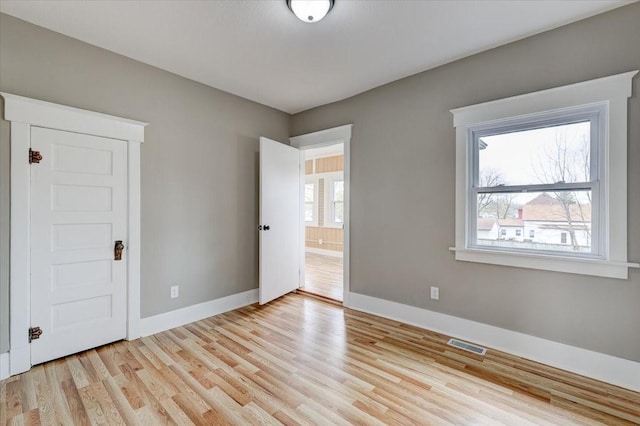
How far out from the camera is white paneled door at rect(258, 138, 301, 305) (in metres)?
3.58

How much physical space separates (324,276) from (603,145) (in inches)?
158

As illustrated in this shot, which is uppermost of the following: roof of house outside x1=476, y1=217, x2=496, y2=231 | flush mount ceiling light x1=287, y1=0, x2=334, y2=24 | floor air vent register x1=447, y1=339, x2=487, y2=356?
flush mount ceiling light x1=287, y1=0, x2=334, y2=24

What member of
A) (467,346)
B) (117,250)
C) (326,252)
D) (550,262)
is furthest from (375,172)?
(326,252)

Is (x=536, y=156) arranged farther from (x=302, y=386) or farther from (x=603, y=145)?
(x=302, y=386)

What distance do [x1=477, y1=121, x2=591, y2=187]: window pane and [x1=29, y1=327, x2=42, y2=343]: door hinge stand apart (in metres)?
3.87

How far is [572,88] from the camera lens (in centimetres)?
217

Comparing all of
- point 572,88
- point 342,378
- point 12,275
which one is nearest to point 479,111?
point 572,88

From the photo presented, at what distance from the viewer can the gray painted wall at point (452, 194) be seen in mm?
2045

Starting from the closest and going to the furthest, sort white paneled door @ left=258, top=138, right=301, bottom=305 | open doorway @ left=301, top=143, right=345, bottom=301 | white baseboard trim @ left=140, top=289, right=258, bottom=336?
white baseboard trim @ left=140, top=289, right=258, bottom=336, white paneled door @ left=258, top=138, right=301, bottom=305, open doorway @ left=301, top=143, right=345, bottom=301

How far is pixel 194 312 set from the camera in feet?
10.4

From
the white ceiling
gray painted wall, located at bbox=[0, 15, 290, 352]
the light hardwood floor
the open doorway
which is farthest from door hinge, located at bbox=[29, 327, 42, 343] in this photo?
the open doorway

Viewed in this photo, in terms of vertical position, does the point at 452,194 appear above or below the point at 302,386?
above

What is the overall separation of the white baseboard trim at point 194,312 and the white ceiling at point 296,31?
8.17 feet

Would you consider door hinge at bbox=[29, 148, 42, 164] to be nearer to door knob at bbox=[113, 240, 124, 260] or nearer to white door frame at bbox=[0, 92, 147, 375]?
white door frame at bbox=[0, 92, 147, 375]
